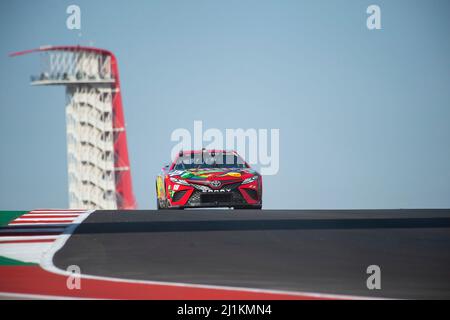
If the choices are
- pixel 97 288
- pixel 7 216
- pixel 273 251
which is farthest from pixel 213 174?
pixel 97 288

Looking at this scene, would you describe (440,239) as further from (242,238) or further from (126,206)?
(126,206)

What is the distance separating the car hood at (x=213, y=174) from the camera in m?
18.9

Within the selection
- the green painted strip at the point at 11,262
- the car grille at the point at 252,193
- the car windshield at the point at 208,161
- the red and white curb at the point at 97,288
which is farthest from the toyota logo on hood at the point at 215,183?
the green painted strip at the point at 11,262

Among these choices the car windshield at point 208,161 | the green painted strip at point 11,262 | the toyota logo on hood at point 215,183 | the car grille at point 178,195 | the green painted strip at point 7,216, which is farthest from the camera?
the car windshield at point 208,161

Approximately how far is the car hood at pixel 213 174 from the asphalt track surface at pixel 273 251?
1.16 metres

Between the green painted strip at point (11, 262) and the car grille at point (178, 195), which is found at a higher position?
the green painted strip at point (11, 262)

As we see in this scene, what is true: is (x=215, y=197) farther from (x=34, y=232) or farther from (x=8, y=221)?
(x=34, y=232)

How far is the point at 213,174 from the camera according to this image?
1894 cm

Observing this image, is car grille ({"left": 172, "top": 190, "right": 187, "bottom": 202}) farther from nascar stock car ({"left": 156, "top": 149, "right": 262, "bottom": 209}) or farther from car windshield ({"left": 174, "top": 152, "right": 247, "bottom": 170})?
car windshield ({"left": 174, "top": 152, "right": 247, "bottom": 170})

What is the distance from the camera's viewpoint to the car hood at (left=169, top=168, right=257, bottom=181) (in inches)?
745

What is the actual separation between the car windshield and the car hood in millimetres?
439

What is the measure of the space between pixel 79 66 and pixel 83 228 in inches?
3199

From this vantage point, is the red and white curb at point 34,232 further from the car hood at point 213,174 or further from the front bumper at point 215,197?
the car hood at point 213,174
